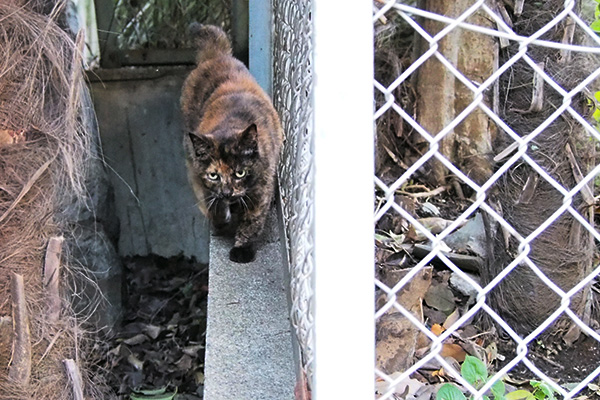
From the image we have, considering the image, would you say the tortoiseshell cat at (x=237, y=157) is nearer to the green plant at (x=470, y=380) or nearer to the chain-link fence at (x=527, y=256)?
the chain-link fence at (x=527, y=256)

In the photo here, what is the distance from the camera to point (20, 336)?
1556mm

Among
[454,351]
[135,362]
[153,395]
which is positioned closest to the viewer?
[454,351]

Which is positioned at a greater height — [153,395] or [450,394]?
[450,394]

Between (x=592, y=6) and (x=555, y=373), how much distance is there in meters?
1.36

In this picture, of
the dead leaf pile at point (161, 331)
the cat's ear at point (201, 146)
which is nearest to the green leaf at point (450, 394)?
the cat's ear at point (201, 146)

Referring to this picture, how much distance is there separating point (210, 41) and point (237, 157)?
1010 mm

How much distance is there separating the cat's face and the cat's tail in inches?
32.7

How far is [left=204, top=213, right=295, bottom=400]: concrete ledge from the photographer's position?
173cm

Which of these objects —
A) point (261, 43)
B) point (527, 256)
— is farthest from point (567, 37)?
point (261, 43)

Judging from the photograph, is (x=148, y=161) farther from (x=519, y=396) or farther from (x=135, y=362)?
(x=519, y=396)

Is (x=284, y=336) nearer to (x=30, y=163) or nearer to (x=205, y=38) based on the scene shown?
(x=30, y=163)

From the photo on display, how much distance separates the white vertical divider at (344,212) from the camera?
Answer: 86 centimetres

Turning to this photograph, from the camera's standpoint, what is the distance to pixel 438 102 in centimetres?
402

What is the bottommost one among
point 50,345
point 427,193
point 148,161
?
point 148,161
